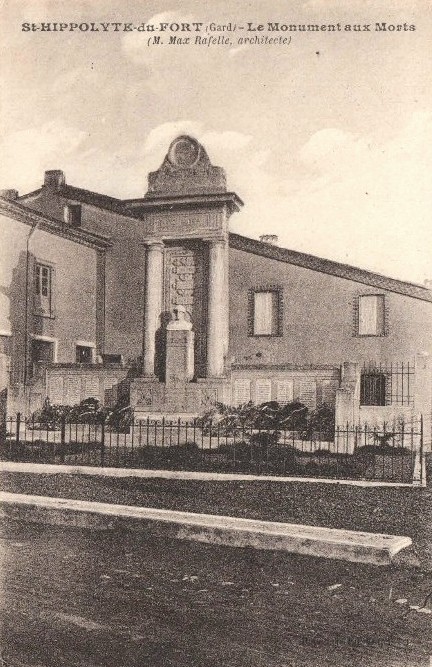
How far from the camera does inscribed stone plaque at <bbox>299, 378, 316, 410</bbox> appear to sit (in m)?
16.3

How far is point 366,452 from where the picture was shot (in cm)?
1310

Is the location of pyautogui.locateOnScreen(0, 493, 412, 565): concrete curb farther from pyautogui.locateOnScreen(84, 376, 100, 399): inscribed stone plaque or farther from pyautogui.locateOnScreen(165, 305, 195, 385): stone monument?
pyautogui.locateOnScreen(84, 376, 100, 399): inscribed stone plaque

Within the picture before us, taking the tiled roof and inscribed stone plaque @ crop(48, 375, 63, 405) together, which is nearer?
inscribed stone plaque @ crop(48, 375, 63, 405)

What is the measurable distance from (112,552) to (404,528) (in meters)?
3.00

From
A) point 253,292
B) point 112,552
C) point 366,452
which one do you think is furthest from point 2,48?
point 253,292

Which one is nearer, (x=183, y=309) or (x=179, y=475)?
(x=179, y=475)

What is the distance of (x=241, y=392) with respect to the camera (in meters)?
17.1

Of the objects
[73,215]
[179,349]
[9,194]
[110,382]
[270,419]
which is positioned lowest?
[270,419]

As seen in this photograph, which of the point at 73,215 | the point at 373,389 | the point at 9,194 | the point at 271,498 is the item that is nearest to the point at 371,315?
the point at 373,389

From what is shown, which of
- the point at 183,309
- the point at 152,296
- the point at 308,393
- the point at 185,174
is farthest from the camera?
the point at 152,296

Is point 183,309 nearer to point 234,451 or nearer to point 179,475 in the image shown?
point 234,451

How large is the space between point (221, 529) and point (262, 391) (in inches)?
436

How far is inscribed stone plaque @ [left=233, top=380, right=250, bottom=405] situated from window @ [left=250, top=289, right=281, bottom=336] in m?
3.15

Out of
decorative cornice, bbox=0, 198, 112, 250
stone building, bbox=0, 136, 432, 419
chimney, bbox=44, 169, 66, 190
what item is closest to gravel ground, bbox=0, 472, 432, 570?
stone building, bbox=0, 136, 432, 419
